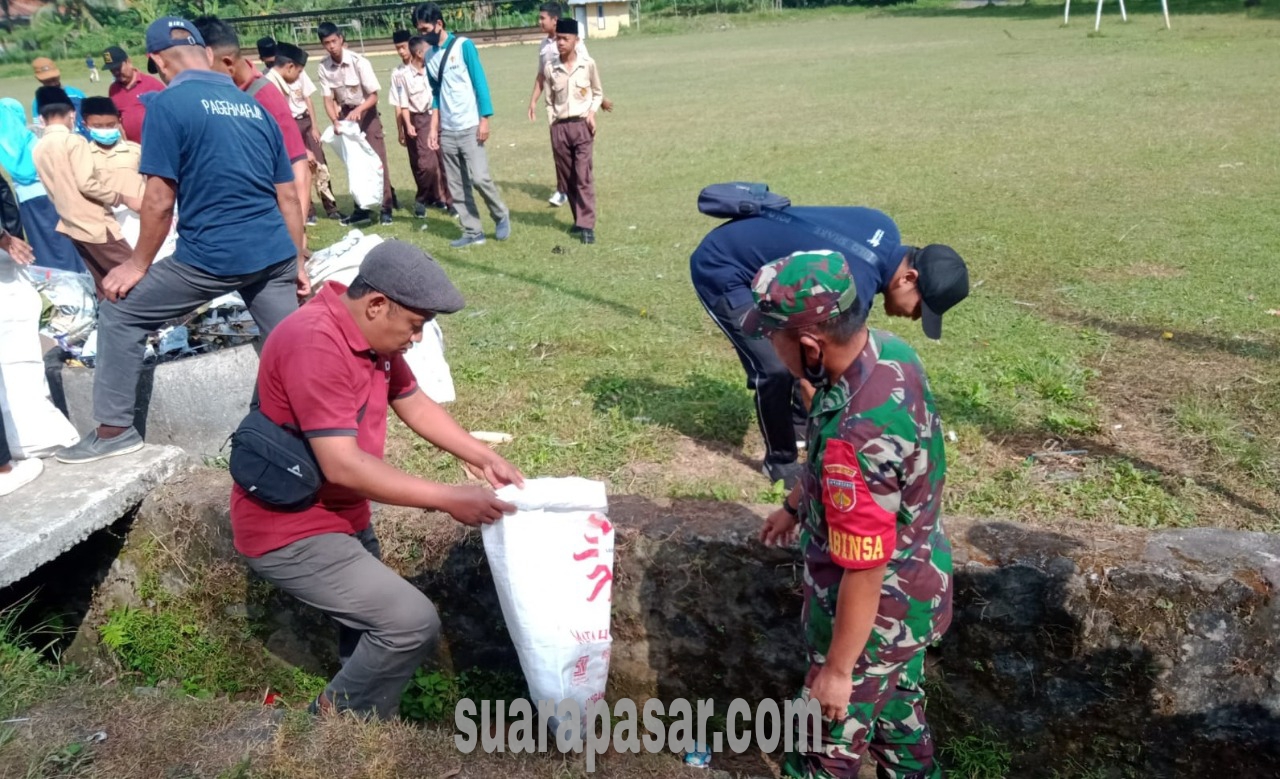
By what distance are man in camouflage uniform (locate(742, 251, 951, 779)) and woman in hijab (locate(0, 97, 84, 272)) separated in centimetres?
776

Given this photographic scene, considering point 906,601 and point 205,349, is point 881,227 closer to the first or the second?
point 906,601

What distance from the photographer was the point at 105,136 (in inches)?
257

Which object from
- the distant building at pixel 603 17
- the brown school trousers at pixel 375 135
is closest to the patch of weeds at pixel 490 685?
the brown school trousers at pixel 375 135

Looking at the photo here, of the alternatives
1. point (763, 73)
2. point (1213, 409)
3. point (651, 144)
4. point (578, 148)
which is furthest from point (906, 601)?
point (763, 73)

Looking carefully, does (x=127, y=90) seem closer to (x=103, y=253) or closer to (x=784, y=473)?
(x=103, y=253)

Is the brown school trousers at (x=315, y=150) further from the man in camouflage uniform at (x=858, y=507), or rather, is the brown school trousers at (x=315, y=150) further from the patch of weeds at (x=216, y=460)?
the man in camouflage uniform at (x=858, y=507)

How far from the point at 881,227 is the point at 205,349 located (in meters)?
3.60

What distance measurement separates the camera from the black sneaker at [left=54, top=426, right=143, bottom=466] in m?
4.29

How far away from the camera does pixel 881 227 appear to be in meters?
3.67

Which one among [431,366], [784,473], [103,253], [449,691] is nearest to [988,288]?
[784,473]

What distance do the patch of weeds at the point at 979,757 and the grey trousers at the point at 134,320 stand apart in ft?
10.8

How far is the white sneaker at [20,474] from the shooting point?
4023mm

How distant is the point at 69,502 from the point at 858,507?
131 inches

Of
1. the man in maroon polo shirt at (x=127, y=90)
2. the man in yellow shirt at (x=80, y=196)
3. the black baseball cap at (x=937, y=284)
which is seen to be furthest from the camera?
the man in maroon polo shirt at (x=127, y=90)
